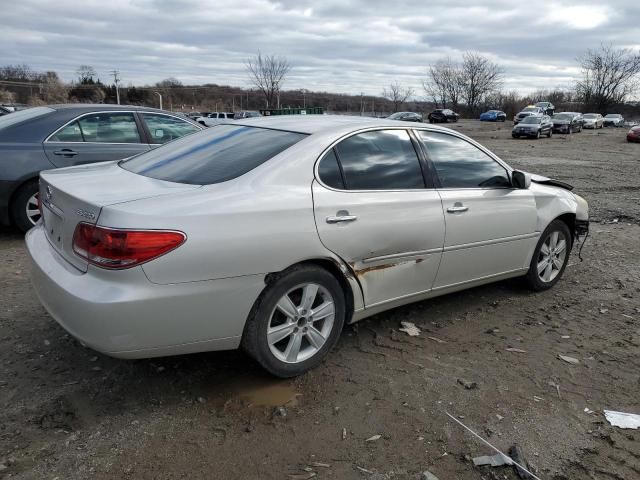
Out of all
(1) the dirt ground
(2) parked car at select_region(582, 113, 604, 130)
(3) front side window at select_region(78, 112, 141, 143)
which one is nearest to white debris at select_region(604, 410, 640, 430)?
(1) the dirt ground

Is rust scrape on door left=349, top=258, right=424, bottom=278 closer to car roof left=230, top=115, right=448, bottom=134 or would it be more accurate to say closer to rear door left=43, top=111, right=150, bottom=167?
car roof left=230, top=115, right=448, bottom=134

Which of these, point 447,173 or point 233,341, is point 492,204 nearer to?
point 447,173

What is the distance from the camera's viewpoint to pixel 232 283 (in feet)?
9.39

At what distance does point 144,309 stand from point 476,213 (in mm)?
2584

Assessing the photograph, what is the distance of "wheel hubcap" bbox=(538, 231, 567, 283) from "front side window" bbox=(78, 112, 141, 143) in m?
5.04

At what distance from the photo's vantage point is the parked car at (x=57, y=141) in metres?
5.97

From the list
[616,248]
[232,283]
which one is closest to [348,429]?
[232,283]

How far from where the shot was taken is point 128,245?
2.62 m

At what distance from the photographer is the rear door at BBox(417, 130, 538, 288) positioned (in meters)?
4.01

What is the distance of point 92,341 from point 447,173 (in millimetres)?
2713

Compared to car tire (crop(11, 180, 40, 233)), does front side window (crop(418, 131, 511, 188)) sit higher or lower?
higher

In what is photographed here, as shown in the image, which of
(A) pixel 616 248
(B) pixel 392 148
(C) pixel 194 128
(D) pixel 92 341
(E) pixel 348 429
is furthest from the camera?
(C) pixel 194 128

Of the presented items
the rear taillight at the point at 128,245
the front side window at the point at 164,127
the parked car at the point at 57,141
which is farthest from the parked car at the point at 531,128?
the rear taillight at the point at 128,245

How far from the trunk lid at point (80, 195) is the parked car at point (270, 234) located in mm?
12
